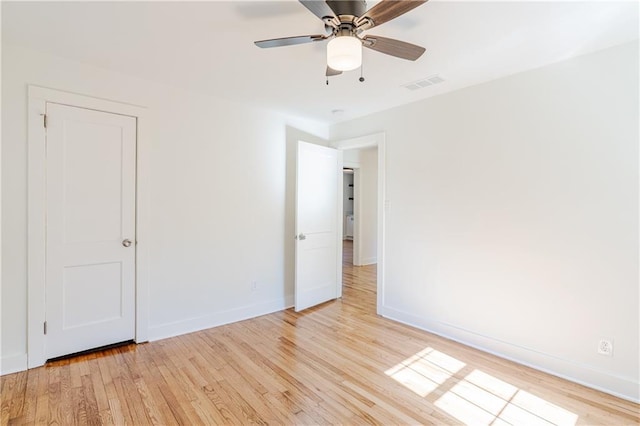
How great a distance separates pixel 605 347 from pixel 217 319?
3.57 m

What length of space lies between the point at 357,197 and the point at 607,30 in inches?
192

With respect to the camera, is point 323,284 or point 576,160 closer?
point 576,160

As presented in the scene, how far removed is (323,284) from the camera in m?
4.30

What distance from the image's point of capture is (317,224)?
4180 mm

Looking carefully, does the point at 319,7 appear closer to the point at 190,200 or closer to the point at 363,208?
the point at 190,200

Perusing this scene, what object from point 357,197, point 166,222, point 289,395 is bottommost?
point 289,395

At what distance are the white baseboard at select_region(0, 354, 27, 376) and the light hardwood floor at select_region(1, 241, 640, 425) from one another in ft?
0.18

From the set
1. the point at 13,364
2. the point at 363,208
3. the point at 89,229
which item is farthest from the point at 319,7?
the point at 363,208

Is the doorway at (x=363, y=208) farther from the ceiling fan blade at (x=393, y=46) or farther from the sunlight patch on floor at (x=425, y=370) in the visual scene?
the ceiling fan blade at (x=393, y=46)

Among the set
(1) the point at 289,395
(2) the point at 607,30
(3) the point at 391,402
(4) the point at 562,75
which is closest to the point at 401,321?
(3) the point at 391,402

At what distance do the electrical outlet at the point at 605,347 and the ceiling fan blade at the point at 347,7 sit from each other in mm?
2925

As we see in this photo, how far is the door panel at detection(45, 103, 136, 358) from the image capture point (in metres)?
2.59

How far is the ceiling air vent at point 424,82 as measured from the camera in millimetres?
2873

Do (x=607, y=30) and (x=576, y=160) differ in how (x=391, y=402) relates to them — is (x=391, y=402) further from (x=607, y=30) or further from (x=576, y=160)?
(x=607, y=30)
